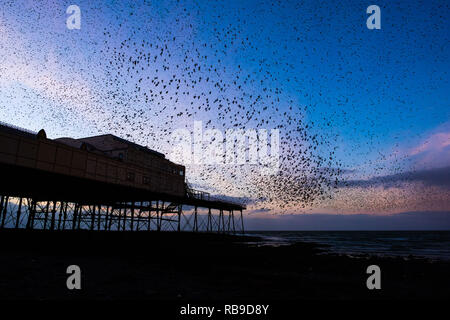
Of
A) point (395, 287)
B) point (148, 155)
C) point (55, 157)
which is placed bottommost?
point (395, 287)

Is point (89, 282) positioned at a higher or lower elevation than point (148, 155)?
lower

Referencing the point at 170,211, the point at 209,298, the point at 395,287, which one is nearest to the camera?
the point at 209,298
